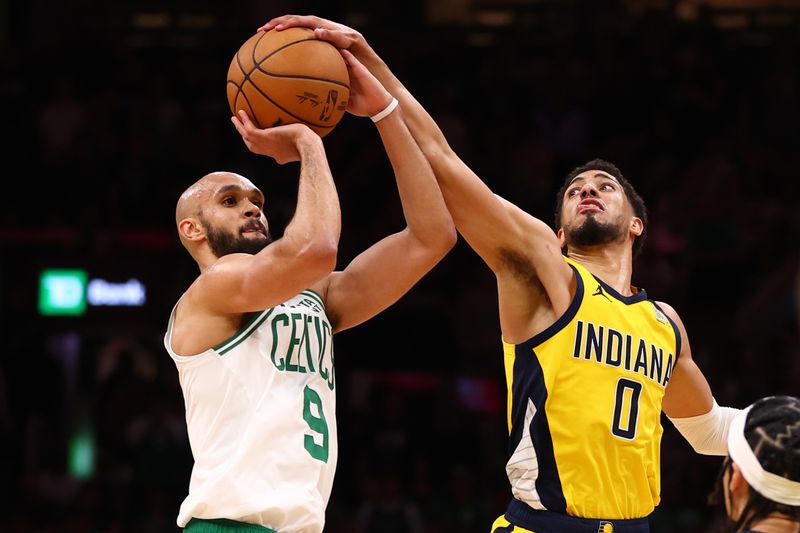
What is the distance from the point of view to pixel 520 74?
512 inches

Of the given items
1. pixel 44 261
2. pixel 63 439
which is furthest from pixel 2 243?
pixel 63 439

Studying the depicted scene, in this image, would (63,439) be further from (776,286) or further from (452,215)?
(452,215)

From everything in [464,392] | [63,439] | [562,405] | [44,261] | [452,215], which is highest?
[452,215]

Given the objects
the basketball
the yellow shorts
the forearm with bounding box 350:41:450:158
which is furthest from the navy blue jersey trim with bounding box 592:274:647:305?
the basketball

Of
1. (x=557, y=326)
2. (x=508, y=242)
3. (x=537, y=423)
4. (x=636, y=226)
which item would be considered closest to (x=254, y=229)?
(x=508, y=242)

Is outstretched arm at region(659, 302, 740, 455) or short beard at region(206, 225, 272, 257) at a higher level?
short beard at region(206, 225, 272, 257)

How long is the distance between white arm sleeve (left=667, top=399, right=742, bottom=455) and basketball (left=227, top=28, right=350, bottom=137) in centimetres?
240

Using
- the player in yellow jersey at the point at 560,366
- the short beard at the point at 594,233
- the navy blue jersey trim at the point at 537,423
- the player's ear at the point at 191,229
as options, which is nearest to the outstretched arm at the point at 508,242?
the player in yellow jersey at the point at 560,366

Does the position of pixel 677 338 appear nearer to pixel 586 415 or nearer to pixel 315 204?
pixel 586 415

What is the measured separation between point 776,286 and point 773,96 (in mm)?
2443

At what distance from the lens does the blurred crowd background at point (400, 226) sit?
11023 mm

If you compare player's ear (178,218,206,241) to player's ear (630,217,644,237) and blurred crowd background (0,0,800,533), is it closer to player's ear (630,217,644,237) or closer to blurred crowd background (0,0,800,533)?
player's ear (630,217,644,237)

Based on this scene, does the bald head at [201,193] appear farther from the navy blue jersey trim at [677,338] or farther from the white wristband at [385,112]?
the navy blue jersey trim at [677,338]

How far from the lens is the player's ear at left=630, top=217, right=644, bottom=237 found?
5.75m
